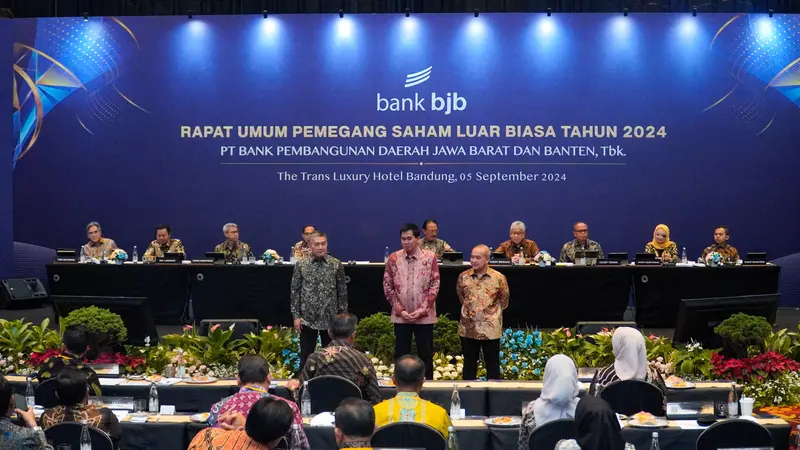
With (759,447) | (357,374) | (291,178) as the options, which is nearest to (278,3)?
(291,178)

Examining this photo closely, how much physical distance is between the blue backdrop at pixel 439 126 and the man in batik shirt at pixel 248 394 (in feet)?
30.4

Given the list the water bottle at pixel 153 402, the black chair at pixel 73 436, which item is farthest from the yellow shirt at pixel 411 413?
the water bottle at pixel 153 402

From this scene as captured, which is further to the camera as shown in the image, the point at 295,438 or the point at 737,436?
the point at 737,436

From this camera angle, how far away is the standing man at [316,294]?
26.1ft

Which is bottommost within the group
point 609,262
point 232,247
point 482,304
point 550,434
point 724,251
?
point 550,434

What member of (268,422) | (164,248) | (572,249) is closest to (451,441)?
(268,422)

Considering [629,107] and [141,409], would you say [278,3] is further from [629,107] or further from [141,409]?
[141,409]

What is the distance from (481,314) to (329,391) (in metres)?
2.26

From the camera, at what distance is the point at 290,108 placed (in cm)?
1406

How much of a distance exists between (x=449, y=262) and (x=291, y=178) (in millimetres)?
3372

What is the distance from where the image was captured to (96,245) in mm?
12617

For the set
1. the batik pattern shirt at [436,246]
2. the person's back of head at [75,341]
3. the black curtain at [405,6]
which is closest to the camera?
the person's back of head at [75,341]

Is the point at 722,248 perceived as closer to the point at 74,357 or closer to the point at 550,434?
the point at 550,434

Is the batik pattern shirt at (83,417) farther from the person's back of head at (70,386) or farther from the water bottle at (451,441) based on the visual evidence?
the water bottle at (451,441)
